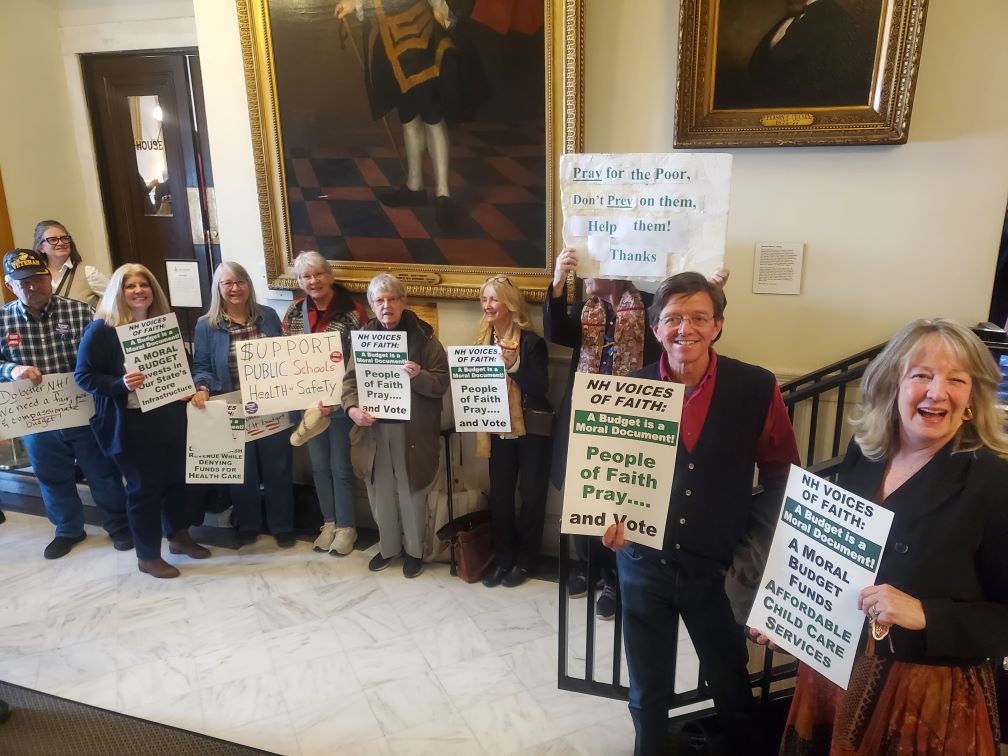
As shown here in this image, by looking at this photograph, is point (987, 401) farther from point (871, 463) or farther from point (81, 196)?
point (81, 196)

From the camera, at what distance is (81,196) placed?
423cm

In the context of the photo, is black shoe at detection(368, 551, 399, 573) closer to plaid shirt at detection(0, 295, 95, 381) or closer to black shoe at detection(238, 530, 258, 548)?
black shoe at detection(238, 530, 258, 548)

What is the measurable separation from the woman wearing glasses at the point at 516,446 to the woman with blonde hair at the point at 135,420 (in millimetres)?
1377

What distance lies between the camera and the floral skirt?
1.26 metres

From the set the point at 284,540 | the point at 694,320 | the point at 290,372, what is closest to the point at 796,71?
the point at 694,320

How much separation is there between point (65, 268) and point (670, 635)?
3361 millimetres

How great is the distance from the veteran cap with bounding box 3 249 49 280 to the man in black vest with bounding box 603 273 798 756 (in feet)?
8.77

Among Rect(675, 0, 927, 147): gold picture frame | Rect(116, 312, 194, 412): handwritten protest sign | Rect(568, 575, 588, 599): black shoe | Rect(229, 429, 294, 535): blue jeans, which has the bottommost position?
Rect(568, 575, 588, 599): black shoe

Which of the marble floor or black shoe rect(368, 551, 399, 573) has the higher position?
black shoe rect(368, 551, 399, 573)

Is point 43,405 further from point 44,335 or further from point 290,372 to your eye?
point 290,372

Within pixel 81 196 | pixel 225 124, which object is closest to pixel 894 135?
pixel 225 124

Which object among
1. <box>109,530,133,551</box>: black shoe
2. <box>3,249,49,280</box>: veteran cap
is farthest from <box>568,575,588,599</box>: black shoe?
<box>3,249,49,280</box>: veteran cap

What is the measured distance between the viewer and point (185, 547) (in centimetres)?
326

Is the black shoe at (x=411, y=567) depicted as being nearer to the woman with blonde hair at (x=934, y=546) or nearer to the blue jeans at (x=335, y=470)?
the blue jeans at (x=335, y=470)
